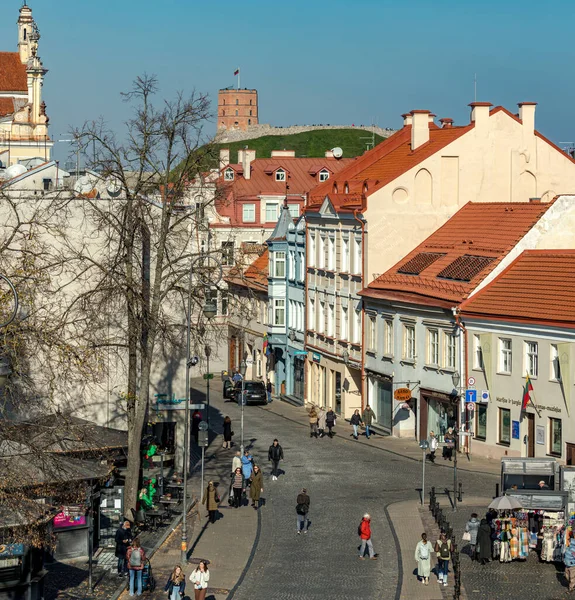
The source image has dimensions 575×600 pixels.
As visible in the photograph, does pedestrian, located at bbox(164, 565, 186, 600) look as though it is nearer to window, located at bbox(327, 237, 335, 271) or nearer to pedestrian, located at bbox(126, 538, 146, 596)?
pedestrian, located at bbox(126, 538, 146, 596)

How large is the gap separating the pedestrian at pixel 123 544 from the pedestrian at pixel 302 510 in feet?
17.9

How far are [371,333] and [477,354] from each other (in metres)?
10.5

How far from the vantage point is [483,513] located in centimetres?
4019

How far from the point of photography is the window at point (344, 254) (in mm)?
65438

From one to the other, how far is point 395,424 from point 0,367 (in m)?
34.7

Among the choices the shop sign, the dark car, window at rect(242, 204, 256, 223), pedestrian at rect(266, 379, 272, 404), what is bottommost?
pedestrian at rect(266, 379, 272, 404)

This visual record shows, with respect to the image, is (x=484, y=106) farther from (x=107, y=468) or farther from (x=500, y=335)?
(x=107, y=468)

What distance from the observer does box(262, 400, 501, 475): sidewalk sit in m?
49.6

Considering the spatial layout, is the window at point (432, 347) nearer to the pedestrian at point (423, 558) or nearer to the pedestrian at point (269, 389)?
the pedestrian at point (269, 389)

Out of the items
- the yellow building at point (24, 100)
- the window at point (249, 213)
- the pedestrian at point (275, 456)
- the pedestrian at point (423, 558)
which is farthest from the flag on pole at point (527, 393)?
the yellow building at point (24, 100)

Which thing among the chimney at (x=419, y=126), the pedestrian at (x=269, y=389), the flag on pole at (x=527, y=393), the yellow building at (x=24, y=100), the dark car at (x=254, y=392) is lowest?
the pedestrian at (x=269, y=389)

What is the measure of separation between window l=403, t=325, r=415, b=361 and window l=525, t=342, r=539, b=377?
8482 mm

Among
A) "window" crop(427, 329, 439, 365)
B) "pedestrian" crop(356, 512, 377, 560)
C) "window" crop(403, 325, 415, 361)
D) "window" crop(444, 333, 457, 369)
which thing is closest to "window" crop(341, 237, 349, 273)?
"window" crop(403, 325, 415, 361)

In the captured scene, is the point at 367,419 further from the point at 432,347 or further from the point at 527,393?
the point at 527,393
